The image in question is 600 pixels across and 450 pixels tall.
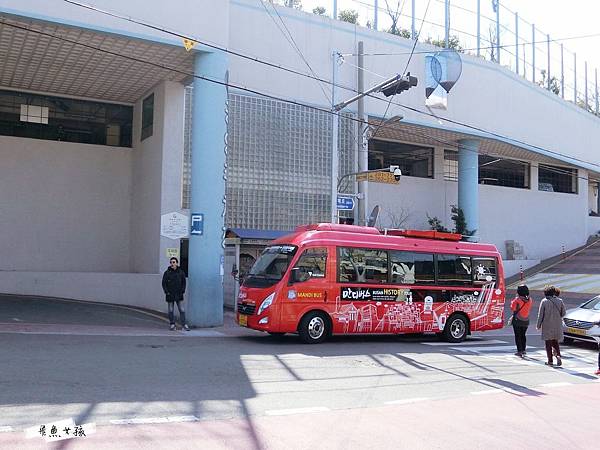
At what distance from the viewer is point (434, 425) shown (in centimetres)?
718

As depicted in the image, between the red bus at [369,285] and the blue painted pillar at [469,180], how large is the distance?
1295 cm

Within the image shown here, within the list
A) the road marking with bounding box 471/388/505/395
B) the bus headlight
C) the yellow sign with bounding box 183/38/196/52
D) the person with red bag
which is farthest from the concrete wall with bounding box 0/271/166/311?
the road marking with bounding box 471/388/505/395

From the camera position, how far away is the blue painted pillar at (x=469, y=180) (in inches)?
1156

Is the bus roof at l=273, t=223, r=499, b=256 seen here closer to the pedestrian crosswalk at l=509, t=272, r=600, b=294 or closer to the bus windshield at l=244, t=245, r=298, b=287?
the bus windshield at l=244, t=245, r=298, b=287

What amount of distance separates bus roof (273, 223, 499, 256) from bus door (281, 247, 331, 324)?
0.34 metres

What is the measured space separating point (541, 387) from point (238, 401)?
538 cm

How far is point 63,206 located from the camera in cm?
2203

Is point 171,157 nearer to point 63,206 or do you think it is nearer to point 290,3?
point 63,206

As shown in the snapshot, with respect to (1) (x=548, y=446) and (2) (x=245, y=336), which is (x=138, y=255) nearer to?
(2) (x=245, y=336)

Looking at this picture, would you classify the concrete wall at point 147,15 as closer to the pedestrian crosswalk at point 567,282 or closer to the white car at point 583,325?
the white car at point 583,325

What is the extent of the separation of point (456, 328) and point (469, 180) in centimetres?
1483

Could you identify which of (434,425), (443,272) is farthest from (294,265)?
(434,425)

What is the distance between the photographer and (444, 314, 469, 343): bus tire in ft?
52.2

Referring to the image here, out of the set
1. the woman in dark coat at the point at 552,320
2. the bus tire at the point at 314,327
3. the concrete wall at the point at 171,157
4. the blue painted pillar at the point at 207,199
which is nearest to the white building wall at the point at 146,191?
the concrete wall at the point at 171,157
